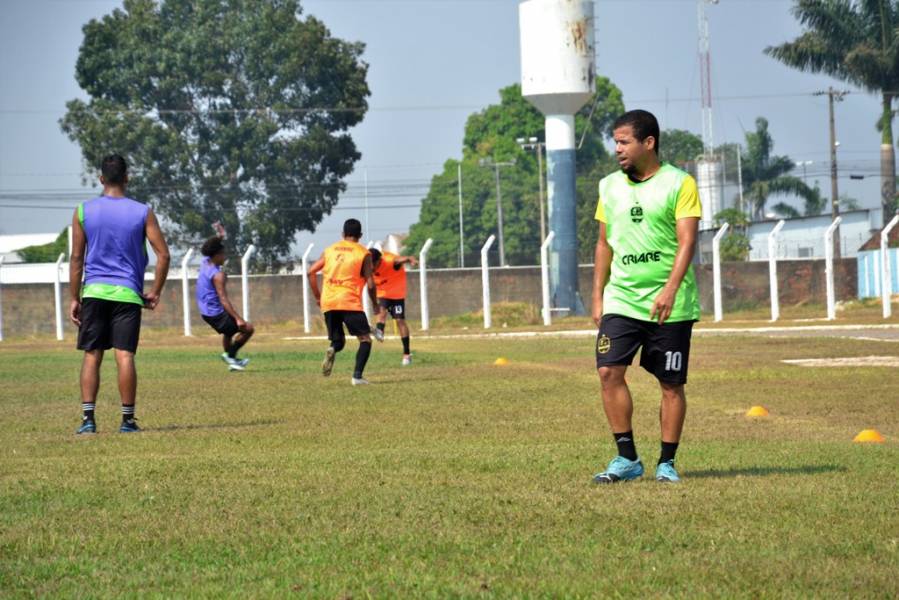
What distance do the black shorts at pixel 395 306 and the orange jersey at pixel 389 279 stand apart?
0.05 metres

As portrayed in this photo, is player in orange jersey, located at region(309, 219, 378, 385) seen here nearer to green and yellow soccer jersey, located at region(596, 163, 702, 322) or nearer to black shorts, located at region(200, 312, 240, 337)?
black shorts, located at region(200, 312, 240, 337)

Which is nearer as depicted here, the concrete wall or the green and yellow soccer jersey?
the green and yellow soccer jersey

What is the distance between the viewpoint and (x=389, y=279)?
22953 millimetres

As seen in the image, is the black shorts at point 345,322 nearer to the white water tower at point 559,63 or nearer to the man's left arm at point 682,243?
the man's left arm at point 682,243

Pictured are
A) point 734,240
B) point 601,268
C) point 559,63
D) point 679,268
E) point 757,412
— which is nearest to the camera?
point 679,268

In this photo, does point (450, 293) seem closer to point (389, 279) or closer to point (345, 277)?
point (389, 279)

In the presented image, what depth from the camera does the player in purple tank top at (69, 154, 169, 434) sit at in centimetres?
1060

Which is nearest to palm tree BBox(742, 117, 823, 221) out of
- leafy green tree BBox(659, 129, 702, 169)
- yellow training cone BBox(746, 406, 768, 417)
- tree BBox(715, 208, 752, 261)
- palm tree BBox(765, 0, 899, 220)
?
leafy green tree BBox(659, 129, 702, 169)

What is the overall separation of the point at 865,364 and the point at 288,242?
5121 cm

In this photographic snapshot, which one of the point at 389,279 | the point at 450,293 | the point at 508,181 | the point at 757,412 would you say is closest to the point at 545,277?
the point at 450,293

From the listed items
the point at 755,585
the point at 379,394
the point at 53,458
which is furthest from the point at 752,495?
the point at 379,394

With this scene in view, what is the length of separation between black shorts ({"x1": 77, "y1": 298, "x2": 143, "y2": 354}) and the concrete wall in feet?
121

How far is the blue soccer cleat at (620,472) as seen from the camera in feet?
24.6

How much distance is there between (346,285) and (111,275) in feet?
20.4
